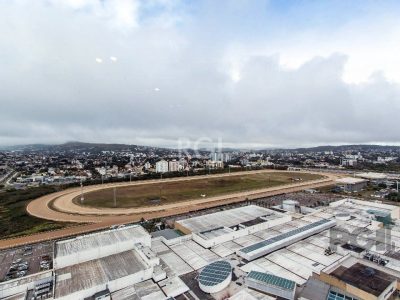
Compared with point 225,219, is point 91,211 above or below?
below

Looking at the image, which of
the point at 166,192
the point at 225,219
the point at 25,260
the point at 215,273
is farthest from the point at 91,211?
the point at 215,273

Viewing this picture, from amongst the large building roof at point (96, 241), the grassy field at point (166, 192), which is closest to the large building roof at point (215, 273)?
the large building roof at point (96, 241)

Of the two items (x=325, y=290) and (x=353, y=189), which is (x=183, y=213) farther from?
(x=353, y=189)

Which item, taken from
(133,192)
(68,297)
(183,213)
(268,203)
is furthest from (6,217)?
(268,203)

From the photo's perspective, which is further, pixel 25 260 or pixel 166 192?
pixel 166 192

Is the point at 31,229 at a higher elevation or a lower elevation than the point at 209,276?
lower

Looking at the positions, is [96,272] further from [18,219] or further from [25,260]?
[18,219]

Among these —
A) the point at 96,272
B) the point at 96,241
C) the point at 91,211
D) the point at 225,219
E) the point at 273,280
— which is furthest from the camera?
the point at 91,211
